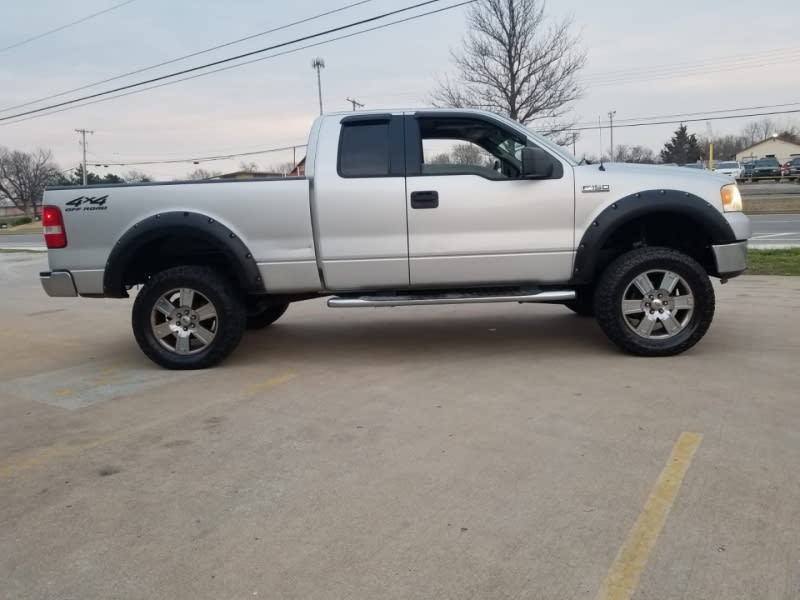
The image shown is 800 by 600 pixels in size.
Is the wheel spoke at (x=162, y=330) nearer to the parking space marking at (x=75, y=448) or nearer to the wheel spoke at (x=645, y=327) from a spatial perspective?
the parking space marking at (x=75, y=448)

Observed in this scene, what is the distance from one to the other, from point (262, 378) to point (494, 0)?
21696 millimetres

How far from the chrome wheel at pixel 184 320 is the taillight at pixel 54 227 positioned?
0.93m

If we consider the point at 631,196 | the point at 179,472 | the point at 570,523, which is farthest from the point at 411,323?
the point at 570,523

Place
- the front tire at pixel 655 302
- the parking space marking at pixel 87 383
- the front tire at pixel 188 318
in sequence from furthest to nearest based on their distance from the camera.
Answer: the front tire at pixel 188 318
the front tire at pixel 655 302
the parking space marking at pixel 87 383

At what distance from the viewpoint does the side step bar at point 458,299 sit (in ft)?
17.7

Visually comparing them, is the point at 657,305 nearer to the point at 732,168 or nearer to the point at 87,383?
the point at 87,383

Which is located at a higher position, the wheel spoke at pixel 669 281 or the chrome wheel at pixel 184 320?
the wheel spoke at pixel 669 281

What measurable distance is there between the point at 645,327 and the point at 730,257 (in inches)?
34.1

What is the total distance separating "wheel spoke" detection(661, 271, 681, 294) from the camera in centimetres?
530

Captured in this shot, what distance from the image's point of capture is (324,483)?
3.32 meters

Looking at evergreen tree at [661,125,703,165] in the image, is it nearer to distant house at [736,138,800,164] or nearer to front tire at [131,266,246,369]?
distant house at [736,138,800,164]

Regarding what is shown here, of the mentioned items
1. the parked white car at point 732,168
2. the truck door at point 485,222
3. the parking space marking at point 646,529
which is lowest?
the parking space marking at point 646,529

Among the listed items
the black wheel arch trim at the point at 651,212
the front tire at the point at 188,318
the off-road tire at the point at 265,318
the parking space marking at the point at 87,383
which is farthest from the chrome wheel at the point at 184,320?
the black wheel arch trim at the point at 651,212

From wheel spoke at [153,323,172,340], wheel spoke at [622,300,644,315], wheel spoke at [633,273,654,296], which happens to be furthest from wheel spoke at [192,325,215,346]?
wheel spoke at [633,273,654,296]
